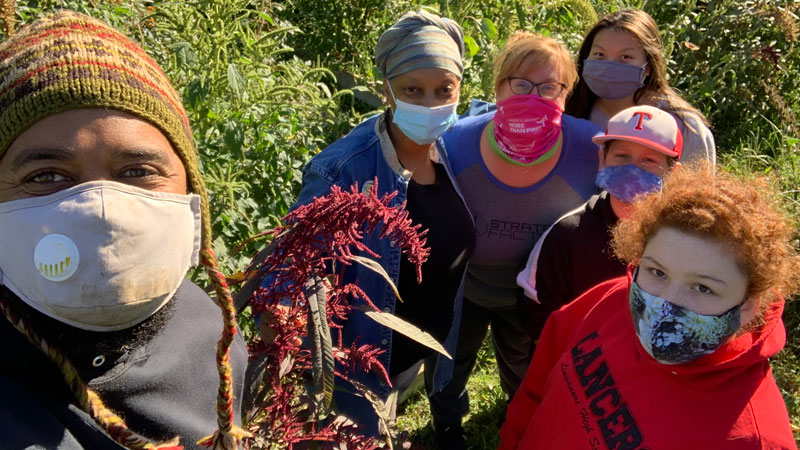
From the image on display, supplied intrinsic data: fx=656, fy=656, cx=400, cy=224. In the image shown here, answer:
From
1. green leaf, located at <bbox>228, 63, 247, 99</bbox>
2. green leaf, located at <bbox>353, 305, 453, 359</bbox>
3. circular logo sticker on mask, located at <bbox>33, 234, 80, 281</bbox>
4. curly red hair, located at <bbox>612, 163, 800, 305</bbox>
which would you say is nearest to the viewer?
Answer: circular logo sticker on mask, located at <bbox>33, 234, 80, 281</bbox>

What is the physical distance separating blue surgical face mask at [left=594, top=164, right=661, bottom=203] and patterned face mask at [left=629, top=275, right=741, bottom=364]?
0.73 m

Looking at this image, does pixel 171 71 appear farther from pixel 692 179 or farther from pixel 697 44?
pixel 697 44

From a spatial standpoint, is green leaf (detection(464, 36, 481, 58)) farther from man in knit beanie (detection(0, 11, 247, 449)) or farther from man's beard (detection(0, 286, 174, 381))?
man's beard (detection(0, 286, 174, 381))

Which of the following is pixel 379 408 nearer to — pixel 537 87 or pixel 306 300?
pixel 306 300

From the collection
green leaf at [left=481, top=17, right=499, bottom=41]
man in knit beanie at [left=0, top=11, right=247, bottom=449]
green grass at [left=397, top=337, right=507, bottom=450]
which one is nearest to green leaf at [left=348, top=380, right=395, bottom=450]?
man in knit beanie at [left=0, top=11, right=247, bottom=449]

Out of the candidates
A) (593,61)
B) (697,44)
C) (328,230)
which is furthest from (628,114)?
(697,44)

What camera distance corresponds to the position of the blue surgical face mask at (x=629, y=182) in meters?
2.40

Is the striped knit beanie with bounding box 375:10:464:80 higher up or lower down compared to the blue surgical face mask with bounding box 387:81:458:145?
higher up

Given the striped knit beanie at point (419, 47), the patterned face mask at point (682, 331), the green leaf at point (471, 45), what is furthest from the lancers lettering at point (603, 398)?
the green leaf at point (471, 45)

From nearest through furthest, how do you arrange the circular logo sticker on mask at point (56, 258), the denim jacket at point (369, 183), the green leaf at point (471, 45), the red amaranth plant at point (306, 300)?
the circular logo sticker on mask at point (56, 258) → the red amaranth plant at point (306, 300) → the denim jacket at point (369, 183) → the green leaf at point (471, 45)

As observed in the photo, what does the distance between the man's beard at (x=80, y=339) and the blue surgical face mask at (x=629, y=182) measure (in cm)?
176

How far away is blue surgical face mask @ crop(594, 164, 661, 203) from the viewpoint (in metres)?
2.40

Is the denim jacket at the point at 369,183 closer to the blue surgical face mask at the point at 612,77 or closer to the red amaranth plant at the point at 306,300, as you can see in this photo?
the red amaranth plant at the point at 306,300

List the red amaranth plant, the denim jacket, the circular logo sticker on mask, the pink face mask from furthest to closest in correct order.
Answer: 1. the pink face mask
2. the denim jacket
3. the red amaranth plant
4. the circular logo sticker on mask
